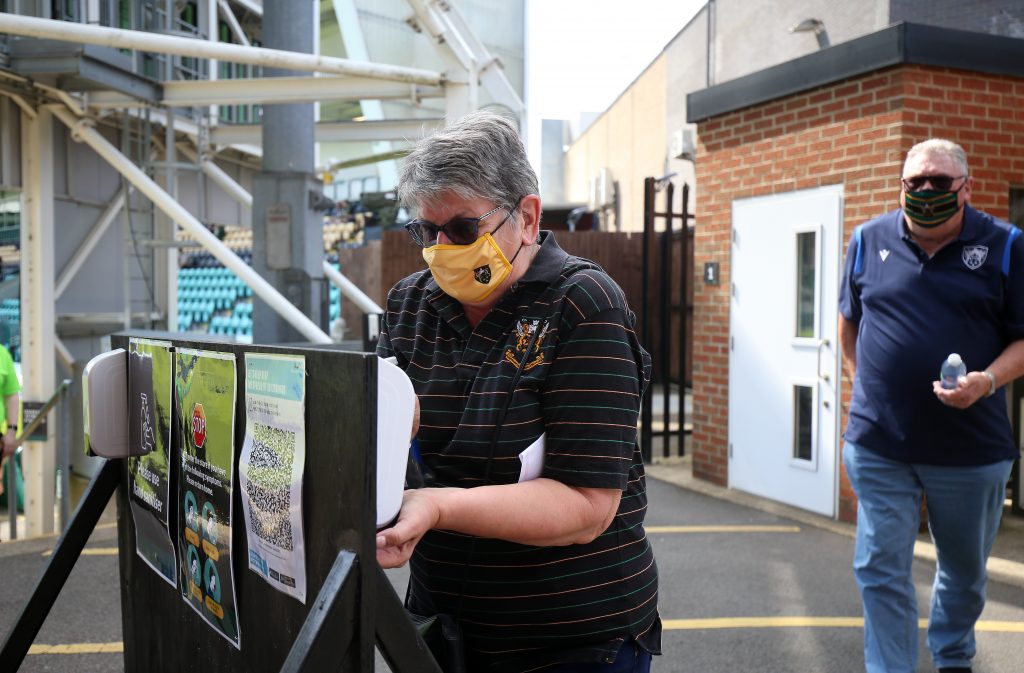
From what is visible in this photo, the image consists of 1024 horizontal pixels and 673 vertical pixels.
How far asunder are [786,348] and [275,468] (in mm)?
6190

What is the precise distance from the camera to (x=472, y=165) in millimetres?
1784

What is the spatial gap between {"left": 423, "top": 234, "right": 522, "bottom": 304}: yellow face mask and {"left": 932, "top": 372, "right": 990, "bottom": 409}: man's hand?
208 centimetres

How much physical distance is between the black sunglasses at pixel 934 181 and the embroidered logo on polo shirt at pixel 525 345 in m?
2.31

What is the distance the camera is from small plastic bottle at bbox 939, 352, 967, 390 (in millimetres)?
3277

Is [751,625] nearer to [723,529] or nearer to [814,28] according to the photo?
[723,529]

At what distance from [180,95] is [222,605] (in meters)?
8.38

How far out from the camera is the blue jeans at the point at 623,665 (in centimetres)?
180

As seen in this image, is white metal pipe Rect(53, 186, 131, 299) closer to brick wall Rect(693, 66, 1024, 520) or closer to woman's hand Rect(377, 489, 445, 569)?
brick wall Rect(693, 66, 1024, 520)

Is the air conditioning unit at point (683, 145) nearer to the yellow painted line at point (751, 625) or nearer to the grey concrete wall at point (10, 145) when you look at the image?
the grey concrete wall at point (10, 145)

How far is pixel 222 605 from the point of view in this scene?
1.89 m

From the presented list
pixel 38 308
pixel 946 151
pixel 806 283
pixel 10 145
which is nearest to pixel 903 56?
pixel 806 283

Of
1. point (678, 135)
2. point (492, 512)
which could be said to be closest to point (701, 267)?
point (492, 512)

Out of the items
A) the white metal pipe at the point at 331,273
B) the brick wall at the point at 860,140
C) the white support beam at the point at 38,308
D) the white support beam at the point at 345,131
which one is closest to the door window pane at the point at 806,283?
the brick wall at the point at 860,140

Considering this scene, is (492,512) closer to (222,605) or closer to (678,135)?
(222,605)
